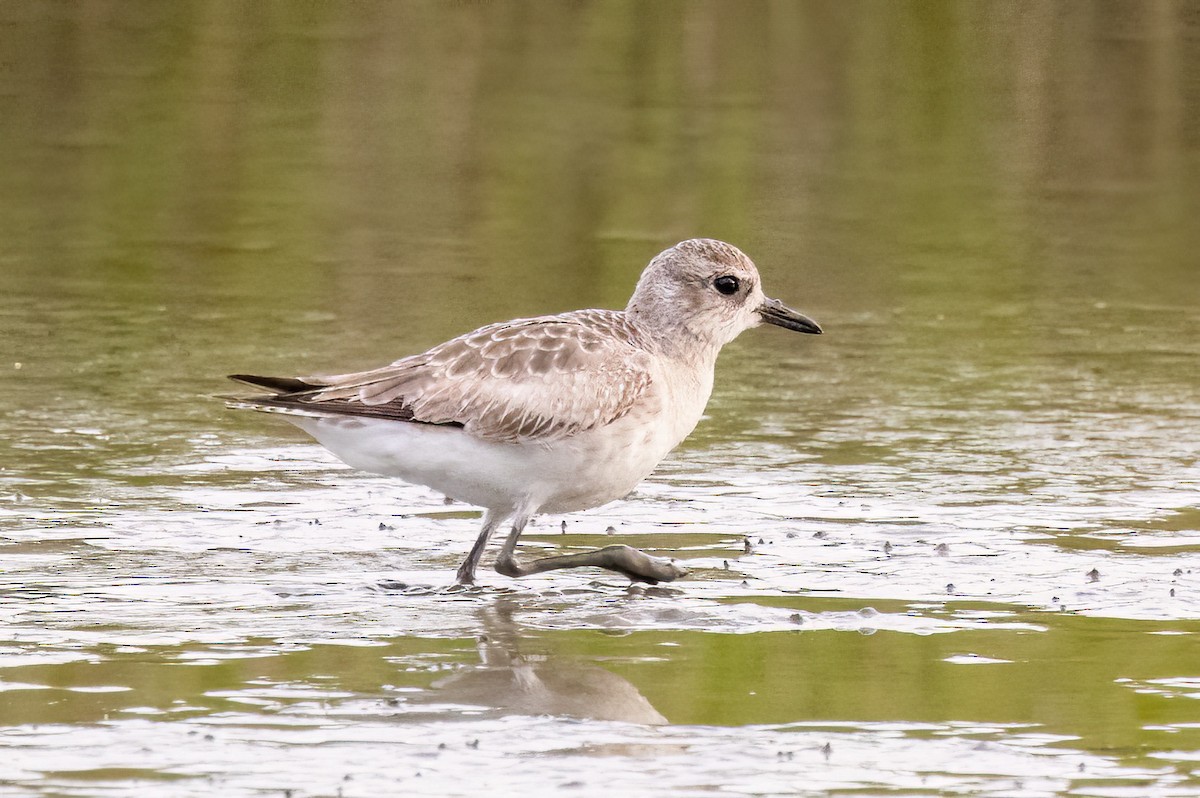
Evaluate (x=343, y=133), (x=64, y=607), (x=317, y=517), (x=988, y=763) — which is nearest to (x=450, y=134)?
(x=343, y=133)

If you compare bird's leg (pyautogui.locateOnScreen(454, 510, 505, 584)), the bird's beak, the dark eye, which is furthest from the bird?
the bird's beak

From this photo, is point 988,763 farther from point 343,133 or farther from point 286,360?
point 343,133

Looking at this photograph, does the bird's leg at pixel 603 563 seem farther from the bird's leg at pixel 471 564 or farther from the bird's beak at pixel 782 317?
the bird's beak at pixel 782 317

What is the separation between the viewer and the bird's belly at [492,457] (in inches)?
356

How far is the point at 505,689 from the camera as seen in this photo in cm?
727

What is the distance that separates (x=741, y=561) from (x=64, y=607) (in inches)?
115

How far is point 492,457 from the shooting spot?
29.8 ft

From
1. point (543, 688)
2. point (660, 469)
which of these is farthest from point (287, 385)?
point (660, 469)

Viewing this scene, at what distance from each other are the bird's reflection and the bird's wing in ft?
4.71

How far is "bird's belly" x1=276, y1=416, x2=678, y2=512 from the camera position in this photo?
905cm

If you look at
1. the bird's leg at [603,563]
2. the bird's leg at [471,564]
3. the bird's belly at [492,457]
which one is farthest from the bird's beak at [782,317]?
the bird's leg at [471,564]

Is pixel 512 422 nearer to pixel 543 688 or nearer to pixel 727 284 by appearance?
pixel 727 284

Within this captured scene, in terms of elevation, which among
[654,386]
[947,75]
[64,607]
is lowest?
[64,607]

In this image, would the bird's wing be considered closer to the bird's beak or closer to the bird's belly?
the bird's belly
